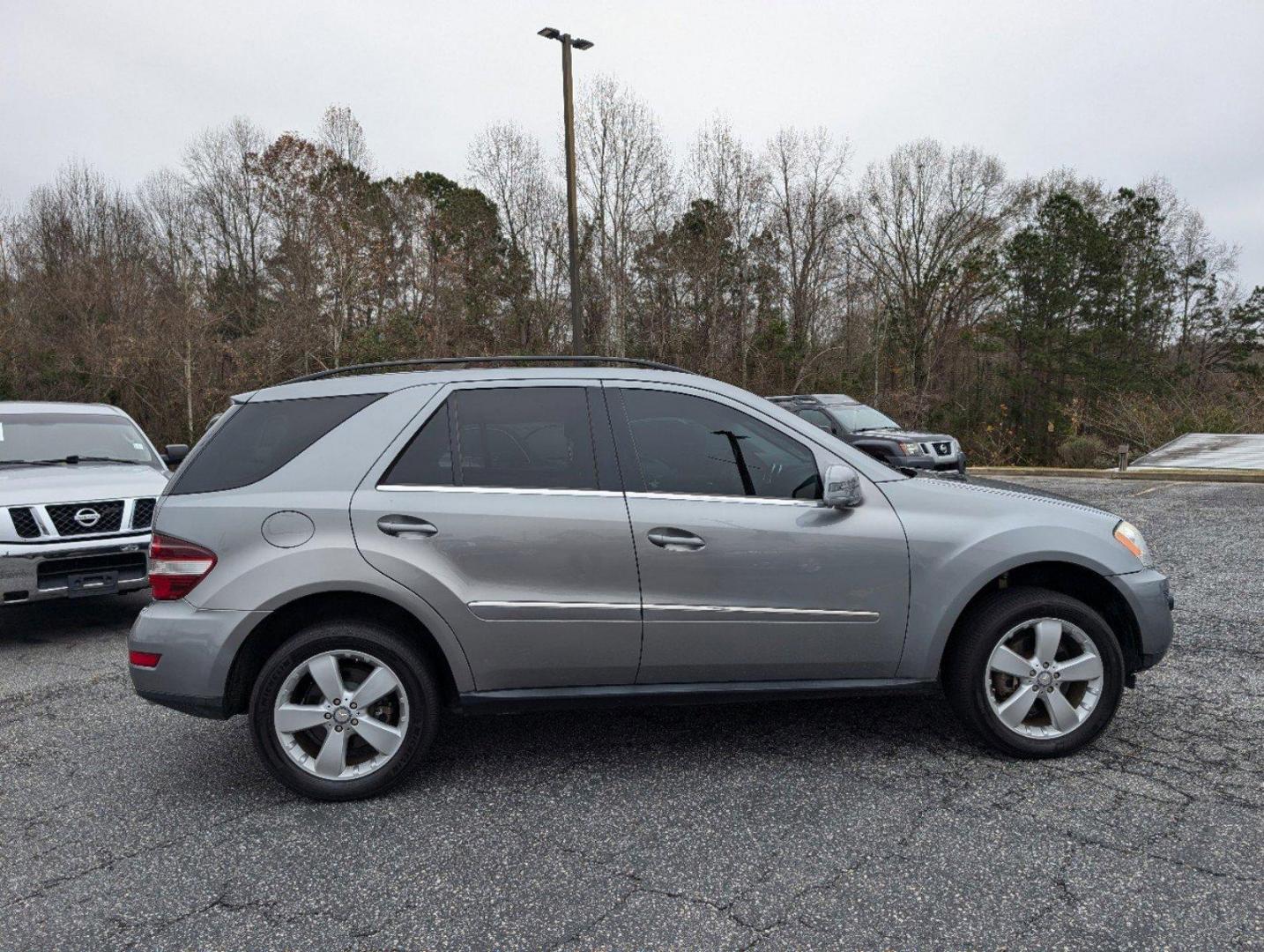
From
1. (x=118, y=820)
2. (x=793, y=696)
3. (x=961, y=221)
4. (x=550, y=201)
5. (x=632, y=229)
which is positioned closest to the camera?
(x=118, y=820)

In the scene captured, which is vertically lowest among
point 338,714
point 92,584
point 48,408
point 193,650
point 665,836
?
point 665,836

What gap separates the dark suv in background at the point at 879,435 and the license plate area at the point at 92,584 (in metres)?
9.44

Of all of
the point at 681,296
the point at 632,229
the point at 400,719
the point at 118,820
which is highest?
the point at 632,229

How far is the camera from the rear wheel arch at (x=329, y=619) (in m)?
3.23

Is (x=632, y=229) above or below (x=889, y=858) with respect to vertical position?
above

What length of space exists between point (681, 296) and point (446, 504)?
84.5 ft

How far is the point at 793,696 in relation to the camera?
3369 mm

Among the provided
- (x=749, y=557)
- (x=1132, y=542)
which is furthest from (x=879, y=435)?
(x=749, y=557)

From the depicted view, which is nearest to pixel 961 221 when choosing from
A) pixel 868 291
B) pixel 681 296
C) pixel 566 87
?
pixel 868 291

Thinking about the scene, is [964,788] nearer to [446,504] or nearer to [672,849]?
[672,849]

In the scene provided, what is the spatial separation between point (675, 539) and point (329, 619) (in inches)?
55.2

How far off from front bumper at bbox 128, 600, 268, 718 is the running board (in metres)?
0.89

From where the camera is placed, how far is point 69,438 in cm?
722

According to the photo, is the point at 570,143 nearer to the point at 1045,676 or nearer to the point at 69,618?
the point at 69,618
